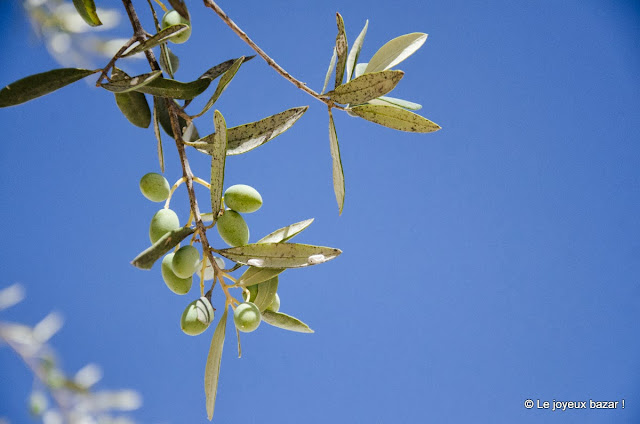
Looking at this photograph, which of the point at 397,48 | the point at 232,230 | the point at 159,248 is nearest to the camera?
the point at 159,248

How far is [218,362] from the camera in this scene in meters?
0.66

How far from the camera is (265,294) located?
693mm

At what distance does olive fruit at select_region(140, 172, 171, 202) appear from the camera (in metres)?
0.72

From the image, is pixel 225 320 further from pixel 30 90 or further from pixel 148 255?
pixel 30 90

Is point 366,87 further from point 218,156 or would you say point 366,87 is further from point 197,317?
point 197,317

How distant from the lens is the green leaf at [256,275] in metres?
0.66

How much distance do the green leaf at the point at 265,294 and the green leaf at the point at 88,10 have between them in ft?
1.26

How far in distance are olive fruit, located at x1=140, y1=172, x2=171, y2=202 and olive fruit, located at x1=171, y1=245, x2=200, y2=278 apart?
13 cm

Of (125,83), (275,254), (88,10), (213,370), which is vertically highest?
(88,10)

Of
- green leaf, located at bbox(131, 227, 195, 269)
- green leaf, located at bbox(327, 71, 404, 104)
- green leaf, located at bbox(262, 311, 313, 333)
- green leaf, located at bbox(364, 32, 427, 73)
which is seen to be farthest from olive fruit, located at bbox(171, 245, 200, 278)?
green leaf, located at bbox(364, 32, 427, 73)

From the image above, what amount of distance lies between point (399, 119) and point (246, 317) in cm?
29

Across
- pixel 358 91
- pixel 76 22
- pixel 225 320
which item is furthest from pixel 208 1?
pixel 76 22

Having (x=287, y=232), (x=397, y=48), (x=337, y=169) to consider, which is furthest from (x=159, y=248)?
(x=397, y=48)

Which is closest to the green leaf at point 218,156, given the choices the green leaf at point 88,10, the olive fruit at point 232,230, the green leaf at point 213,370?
the olive fruit at point 232,230
